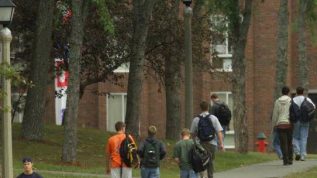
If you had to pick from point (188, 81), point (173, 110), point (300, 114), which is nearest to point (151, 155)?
point (188, 81)

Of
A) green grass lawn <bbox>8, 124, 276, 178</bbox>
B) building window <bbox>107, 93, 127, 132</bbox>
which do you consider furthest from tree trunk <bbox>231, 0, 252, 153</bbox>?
building window <bbox>107, 93, 127, 132</bbox>

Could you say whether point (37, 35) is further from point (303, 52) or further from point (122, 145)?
point (303, 52)

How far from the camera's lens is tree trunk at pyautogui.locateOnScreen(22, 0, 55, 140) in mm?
24922

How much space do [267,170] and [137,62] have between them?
579 cm

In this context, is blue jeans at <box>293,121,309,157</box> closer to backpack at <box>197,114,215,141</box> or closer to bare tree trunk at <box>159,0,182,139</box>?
backpack at <box>197,114,215,141</box>

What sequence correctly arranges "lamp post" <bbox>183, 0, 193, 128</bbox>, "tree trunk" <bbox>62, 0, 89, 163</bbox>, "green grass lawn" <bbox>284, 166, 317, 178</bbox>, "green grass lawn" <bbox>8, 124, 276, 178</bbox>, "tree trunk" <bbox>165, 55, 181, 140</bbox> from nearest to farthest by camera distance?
"lamp post" <bbox>183, 0, 193, 128</bbox> < "green grass lawn" <bbox>284, 166, 317, 178</bbox> < "green grass lawn" <bbox>8, 124, 276, 178</bbox> < "tree trunk" <bbox>62, 0, 89, 163</bbox> < "tree trunk" <bbox>165, 55, 181, 140</bbox>

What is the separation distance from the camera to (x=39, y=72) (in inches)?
985

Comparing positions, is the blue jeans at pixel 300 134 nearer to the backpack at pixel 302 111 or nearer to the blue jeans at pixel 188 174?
the backpack at pixel 302 111

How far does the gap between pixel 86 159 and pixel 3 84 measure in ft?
32.2

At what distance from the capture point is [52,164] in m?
21.7

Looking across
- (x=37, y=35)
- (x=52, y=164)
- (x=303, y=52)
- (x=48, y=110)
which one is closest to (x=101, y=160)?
(x=52, y=164)

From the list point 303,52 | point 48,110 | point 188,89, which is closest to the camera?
point 188,89

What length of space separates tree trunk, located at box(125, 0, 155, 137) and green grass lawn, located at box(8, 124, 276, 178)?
1206 mm

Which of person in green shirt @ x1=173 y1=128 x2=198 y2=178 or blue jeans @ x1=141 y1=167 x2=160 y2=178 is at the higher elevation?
person in green shirt @ x1=173 y1=128 x2=198 y2=178
